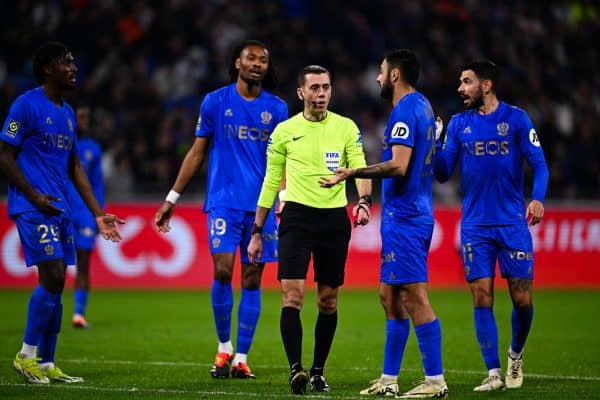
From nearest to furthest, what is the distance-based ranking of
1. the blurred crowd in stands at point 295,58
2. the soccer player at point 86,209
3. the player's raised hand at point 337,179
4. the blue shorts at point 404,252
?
the player's raised hand at point 337,179 → the blue shorts at point 404,252 → the soccer player at point 86,209 → the blurred crowd in stands at point 295,58

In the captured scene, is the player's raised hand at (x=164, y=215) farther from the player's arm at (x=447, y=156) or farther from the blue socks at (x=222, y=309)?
the player's arm at (x=447, y=156)

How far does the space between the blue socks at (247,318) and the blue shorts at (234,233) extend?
32 cm

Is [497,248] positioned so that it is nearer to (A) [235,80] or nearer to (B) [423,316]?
(B) [423,316]

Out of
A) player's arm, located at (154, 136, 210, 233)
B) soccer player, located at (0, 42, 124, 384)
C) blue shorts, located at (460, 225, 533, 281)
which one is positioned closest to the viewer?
soccer player, located at (0, 42, 124, 384)

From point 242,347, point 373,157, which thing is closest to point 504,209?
point 242,347

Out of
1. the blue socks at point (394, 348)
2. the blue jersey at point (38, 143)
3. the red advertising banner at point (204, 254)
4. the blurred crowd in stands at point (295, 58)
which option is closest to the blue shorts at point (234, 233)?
the blue jersey at point (38, 143)

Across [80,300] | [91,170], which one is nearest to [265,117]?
[91,170]

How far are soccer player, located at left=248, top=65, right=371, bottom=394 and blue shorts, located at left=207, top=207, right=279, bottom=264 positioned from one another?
116cm

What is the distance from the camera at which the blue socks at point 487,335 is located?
28.7ft

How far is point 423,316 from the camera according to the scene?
8055mm

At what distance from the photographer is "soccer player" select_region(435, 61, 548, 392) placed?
8.95 meters

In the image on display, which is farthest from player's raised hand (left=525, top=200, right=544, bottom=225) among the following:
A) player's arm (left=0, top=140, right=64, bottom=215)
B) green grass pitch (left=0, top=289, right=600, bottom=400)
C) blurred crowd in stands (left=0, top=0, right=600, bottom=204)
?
blurred crowd in stands (left=0, top=0, right=600, bottom=204)

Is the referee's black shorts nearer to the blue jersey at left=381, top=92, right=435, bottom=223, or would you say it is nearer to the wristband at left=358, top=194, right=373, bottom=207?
the wristband at left=358, top=194, right=373, bottom=207

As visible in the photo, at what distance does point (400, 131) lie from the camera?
795 centimetres
